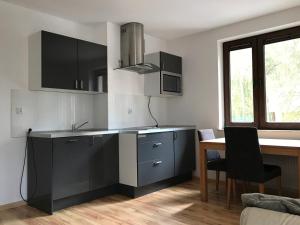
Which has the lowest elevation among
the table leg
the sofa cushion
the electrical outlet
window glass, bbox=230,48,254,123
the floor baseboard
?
the floor baseboard

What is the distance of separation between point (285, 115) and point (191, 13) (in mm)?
1848

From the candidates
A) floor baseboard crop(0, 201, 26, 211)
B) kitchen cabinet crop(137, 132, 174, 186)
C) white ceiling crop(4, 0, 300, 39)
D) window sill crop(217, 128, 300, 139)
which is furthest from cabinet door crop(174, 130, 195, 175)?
floor baseboard crop(0, 201, 26, 211)

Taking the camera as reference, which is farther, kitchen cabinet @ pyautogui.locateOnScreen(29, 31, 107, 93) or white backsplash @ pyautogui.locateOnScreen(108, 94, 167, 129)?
white backsplash @ pyautogui.locateOnScreen(108, 94, 167, 129)

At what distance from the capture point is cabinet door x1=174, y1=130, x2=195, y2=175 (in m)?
3.79

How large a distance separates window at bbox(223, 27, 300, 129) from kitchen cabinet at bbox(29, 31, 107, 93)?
1964 millimetres

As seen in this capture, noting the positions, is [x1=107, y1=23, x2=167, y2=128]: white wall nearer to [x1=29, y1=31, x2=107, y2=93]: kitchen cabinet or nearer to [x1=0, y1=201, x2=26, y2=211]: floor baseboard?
[x1=29, y1=31, x2=107, y2=93]: kitchen cabinet

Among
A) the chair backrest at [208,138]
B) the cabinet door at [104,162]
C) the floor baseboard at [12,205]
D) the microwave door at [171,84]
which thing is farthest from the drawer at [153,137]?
the floor baseboard at [12,205]

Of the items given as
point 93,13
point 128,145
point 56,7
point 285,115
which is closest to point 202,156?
point 128,145

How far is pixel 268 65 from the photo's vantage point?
361 centimetres

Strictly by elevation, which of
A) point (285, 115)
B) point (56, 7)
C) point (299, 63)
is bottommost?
point (285, 115)

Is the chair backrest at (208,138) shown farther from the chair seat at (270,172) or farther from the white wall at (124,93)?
the white wall at (124,93)

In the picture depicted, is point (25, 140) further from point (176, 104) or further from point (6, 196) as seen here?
point (176, 104)

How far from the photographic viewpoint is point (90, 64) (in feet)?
11.0

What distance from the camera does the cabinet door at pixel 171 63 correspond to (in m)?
4.00
